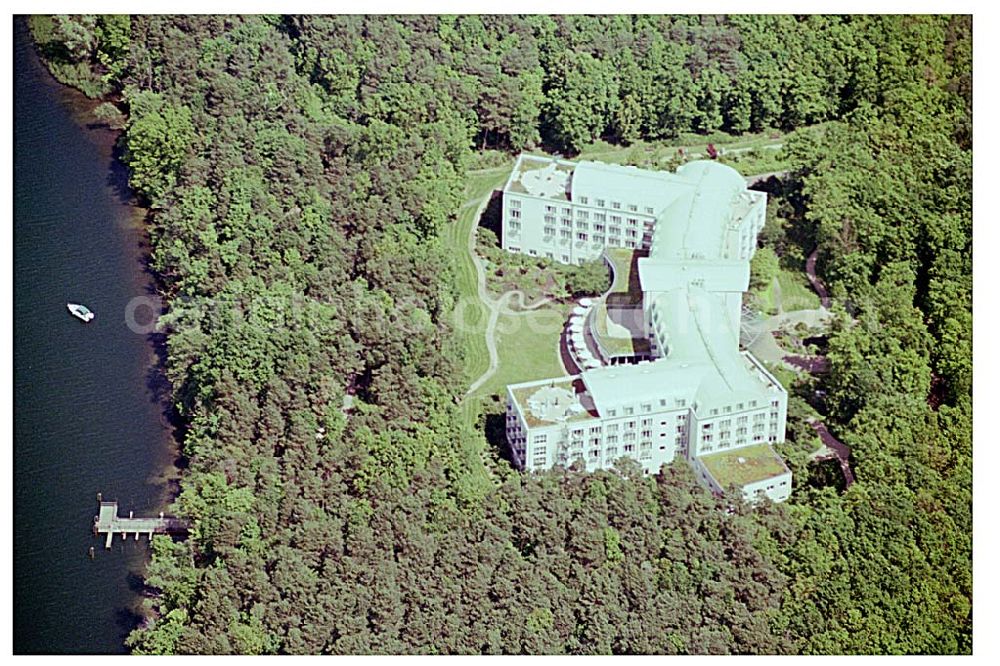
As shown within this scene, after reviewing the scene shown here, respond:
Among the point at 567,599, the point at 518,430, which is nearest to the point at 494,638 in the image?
the point at 567,599

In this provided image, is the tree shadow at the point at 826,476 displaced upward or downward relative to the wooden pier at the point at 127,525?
upward

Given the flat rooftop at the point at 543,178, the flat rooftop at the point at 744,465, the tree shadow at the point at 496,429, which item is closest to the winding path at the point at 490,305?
the tree shadow at the point at 496,429

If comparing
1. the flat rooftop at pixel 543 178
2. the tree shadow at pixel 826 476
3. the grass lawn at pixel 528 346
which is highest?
the flat rooftop at pixel 543 178

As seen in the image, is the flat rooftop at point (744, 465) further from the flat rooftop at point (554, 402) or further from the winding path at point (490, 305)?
the winding path at point (490, 305)

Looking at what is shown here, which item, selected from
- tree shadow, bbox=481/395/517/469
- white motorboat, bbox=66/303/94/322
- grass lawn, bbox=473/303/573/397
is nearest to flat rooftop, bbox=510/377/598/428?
tree shadow, bbox=481/395/517/469

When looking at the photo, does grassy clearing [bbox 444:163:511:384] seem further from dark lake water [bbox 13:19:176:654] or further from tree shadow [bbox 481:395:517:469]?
dark lake water [bbox 13:19:176:654]

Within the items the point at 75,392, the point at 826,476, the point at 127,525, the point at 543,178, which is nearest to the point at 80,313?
the point at 75,392
